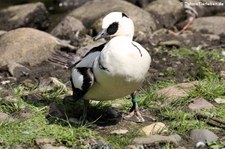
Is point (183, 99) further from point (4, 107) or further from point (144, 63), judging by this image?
point (4, 107)

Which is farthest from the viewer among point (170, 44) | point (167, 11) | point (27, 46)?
point (167, 11)

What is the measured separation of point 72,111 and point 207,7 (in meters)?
6.72

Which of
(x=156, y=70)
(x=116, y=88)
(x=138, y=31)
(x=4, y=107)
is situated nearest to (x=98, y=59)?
(x=116, y=88)

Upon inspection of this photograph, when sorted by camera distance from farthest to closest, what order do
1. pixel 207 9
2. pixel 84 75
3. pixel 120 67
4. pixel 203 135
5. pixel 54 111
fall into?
pixel 207 9 < pixel 54 111 < pixel 84 75 < pixel 203 135 < pixel 120 67

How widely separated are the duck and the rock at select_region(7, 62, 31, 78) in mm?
2343

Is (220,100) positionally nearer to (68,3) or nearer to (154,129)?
(154,129)

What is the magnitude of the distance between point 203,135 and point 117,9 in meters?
5.67

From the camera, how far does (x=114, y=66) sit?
15.6 feet

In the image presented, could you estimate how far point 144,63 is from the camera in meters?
4.88

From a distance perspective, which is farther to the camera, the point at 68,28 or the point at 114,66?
the point at 68,28

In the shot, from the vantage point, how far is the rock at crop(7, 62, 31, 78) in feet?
24.3

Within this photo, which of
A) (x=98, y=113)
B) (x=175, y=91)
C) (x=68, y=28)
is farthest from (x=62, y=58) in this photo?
(x=98, y=113)

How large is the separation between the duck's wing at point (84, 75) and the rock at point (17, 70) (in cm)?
217

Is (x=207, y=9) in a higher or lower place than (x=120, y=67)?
lower
